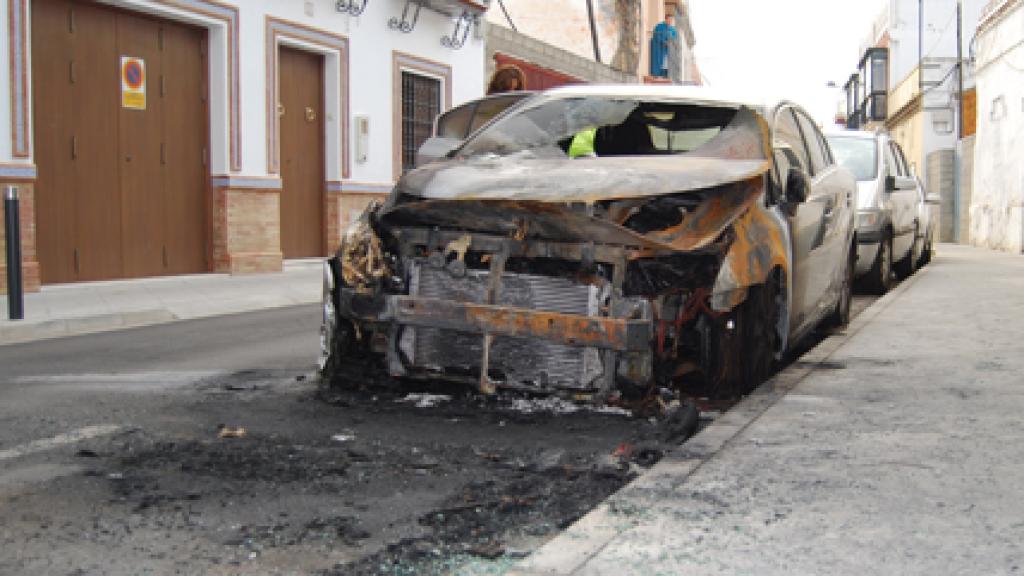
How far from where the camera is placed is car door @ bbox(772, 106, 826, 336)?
5.66 metres

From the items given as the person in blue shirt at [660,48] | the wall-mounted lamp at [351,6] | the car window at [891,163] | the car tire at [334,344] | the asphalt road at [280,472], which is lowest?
the asphalt road at [280,472]

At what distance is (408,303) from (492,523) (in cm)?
167

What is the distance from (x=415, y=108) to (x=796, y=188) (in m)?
13.8

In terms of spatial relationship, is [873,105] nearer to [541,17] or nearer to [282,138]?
[541,17]

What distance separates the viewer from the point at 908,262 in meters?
13.0

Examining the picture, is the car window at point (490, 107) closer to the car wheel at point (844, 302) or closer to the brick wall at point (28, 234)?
the car wheel at point (844, 302)

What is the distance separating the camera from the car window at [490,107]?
6.98 m

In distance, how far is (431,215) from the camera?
15.9 feet

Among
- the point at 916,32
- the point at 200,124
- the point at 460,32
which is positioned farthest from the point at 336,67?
the point at 916,32

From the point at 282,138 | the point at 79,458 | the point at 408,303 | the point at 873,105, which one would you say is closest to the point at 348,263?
the point at 408,303

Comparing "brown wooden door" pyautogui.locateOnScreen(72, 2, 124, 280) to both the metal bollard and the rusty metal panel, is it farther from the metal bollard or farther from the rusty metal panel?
the rusty metal panel

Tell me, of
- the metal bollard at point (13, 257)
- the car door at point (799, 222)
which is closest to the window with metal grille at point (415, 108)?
the metal bollard at point (13, 257)

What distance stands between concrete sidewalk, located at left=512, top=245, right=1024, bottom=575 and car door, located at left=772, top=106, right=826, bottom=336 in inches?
15.2

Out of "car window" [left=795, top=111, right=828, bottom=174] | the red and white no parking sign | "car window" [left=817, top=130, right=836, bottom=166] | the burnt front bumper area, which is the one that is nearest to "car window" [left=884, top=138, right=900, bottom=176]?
"car window" [left=817, top=130, right=836, bottom=166]
